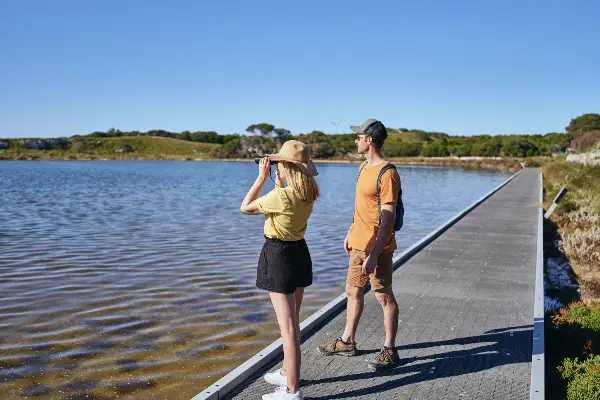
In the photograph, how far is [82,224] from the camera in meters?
16.5

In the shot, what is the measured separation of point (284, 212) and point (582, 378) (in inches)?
112

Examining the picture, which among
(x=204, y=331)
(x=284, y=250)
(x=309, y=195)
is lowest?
(x=204, y=331)

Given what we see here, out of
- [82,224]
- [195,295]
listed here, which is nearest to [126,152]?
[82,224]

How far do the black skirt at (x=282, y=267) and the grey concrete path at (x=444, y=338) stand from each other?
2.74 ft

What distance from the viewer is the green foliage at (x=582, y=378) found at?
171 inches

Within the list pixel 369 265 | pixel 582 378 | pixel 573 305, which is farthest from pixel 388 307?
pixel 573 305

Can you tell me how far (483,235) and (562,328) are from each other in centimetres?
599

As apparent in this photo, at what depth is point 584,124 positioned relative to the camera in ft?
295

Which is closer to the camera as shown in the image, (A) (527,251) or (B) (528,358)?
(B) (528,358)

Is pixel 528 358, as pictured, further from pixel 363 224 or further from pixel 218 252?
pixel 218 252

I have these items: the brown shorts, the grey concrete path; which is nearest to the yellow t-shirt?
the brown shorts

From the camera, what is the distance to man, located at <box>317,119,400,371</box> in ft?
14.0

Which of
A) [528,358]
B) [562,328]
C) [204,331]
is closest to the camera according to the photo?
[528,358]

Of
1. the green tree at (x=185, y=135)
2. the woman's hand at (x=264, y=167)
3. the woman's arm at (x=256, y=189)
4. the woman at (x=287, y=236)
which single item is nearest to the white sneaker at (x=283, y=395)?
the woman at (x=287, y=236)
